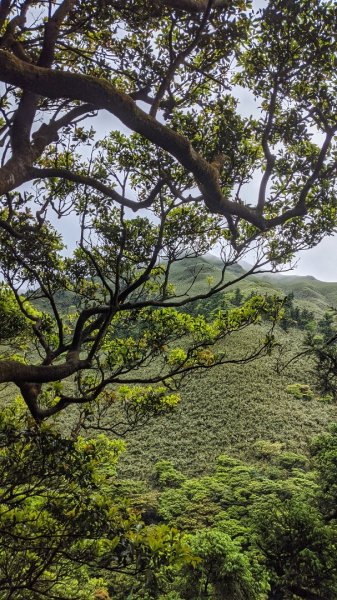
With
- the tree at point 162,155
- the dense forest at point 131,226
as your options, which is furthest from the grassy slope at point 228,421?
the tree at point 162,155

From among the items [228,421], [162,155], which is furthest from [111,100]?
[228,421]

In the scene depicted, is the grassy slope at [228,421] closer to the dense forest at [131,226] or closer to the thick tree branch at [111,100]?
the dense forest at [131,226]

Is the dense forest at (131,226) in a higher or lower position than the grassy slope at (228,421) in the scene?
higher

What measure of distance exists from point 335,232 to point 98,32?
4.16 m

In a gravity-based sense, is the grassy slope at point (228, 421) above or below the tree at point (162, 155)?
below

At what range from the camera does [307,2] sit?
3824 mm

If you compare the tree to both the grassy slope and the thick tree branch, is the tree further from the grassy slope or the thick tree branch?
the grassy slope

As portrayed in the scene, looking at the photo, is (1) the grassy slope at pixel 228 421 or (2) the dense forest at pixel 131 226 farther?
(1) the grassy slope at pixel 228 421

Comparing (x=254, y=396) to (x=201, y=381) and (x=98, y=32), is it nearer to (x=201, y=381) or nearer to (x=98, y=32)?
(x=201, y=381)

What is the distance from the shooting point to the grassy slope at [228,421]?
83.4 ft

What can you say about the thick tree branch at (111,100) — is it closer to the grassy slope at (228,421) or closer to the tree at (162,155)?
the tree at (162,155)

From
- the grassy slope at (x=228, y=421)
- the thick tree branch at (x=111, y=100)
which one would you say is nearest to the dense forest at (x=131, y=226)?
the thick tree branch at (x=111, y=100)

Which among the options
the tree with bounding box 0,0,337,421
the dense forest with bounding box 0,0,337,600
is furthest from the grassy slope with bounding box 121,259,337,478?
the tree with bounding box 0,0,337,421

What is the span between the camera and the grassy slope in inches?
1000
